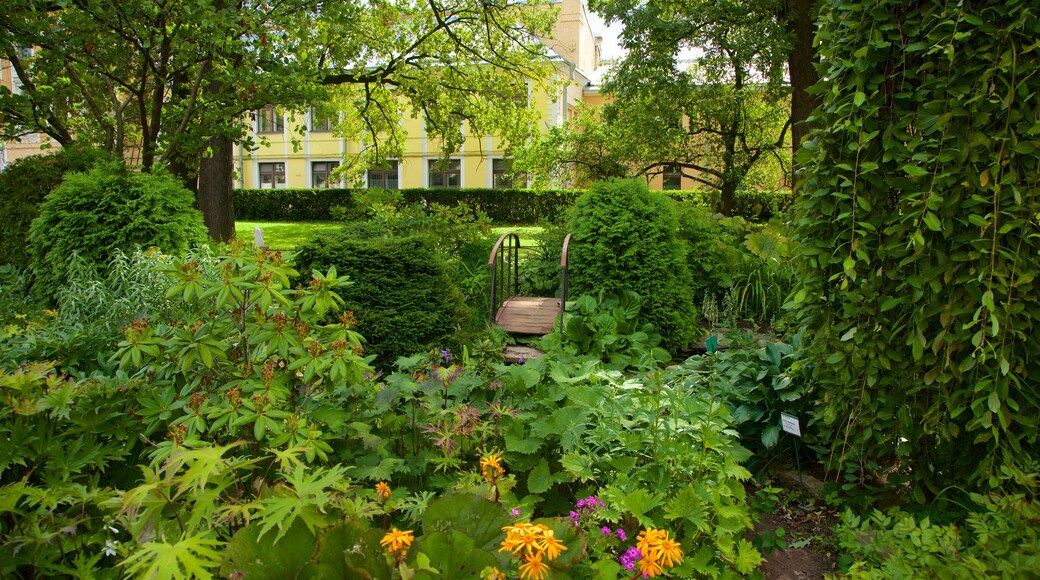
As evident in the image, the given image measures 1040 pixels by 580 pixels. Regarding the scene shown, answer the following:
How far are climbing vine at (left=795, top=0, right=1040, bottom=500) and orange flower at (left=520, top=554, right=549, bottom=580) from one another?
1.83m

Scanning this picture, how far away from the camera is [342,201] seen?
1059 inches

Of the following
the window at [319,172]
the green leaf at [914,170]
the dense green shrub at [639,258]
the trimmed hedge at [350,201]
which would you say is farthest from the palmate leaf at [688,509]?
the window at [319,172]

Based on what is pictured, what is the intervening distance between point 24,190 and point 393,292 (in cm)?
393

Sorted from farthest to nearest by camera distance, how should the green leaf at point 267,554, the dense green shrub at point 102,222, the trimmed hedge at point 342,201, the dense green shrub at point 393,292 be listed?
the trimmed hedge at point 342,201
the dense green shrub at point 102,222
the dense green shrub at point 393,292
the green leaf at point 267,554

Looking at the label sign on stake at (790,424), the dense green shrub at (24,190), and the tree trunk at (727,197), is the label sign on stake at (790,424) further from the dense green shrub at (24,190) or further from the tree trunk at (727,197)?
the tree trunk at (727,197)

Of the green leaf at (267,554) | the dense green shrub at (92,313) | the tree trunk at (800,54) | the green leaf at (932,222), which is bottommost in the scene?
the green leaf at (267,554)

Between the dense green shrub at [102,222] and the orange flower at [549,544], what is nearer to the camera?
the orange flower at [549,544]

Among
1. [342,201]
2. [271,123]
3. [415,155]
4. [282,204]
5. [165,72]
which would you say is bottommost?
[282,204]

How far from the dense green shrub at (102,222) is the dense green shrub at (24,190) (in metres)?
1.08

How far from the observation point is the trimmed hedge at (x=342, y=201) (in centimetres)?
2536

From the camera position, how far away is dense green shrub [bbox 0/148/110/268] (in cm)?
577

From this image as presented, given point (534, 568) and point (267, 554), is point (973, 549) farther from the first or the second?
point (267, 554)

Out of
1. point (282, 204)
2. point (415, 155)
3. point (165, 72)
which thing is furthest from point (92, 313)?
point (415, 155)

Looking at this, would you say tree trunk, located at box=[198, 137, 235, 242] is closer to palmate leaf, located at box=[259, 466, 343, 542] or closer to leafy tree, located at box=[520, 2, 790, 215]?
leafy tree, located at box=[520, 2, 790, 215]
